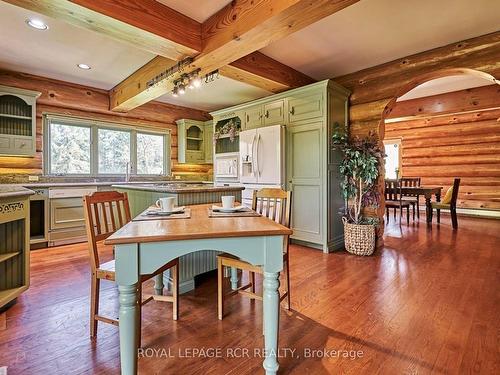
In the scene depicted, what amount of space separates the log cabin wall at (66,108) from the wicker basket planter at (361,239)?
14.3 feet

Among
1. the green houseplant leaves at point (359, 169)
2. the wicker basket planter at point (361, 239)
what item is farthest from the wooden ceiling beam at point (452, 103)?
the wicker basket planter at point (361, 239)

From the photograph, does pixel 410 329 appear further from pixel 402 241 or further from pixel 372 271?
pixel 402 241

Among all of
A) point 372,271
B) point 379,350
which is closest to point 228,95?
point 372,271

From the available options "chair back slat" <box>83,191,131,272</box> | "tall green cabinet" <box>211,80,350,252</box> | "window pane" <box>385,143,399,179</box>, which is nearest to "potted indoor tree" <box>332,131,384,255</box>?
"tall green cabinet" <box>211,80,350,252</box>

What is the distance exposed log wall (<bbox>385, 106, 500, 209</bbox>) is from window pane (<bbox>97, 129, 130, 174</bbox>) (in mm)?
7466

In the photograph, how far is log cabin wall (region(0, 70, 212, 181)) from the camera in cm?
409

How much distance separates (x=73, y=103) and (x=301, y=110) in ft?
12.4

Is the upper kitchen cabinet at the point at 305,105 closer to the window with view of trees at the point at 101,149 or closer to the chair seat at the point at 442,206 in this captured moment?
the window with view of trees at the point at 101,149

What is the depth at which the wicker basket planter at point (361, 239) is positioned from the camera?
351 centimetres

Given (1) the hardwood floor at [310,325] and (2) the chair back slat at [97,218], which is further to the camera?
(2) the chair back slat at [97,218]

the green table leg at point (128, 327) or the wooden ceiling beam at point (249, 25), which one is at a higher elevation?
the wooden ceiling beam at point (249, 25)

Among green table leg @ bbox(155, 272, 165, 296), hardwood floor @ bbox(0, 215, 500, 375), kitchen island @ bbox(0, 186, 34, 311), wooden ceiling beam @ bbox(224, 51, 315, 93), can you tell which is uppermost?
wooden ceiling beam @ bbox(224, 51, 315, 93)

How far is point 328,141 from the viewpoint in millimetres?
3691

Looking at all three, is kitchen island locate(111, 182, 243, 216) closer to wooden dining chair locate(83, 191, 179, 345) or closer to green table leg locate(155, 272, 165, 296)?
wooden dining chair locate(83, 191, 179, 345)
